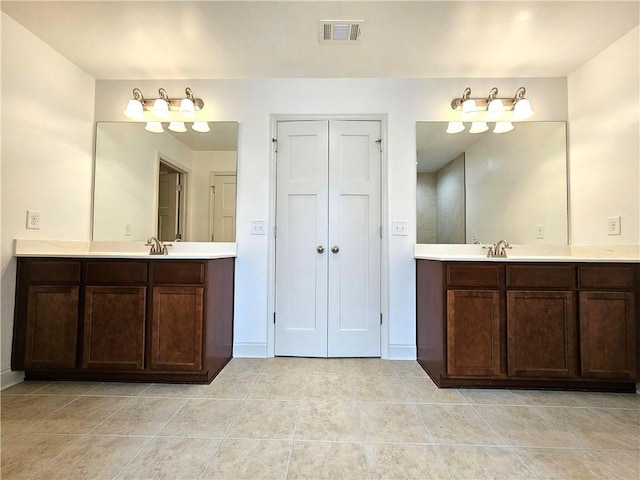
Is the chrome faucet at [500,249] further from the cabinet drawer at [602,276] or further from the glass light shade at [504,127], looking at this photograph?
the glass light shade at [504,127]

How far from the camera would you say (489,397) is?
184cm

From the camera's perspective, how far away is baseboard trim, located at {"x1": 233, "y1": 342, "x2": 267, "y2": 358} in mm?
2510

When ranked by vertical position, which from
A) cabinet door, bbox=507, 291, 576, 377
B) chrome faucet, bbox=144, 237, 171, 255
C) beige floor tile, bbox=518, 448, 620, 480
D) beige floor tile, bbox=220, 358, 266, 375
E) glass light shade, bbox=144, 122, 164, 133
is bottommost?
beige floor tile, bbox=220, 358, 266, 375

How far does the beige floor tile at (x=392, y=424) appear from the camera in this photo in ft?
4.61

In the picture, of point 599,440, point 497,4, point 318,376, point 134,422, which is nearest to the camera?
point 599,440

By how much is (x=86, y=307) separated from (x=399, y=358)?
2243mm

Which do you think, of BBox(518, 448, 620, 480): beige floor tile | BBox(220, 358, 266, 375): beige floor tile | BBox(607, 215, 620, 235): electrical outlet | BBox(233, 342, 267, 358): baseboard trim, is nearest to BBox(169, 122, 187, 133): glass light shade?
BBox(233, 342, 267, 358): baseboard trim

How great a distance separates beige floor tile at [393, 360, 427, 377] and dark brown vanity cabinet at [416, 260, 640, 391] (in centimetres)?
24

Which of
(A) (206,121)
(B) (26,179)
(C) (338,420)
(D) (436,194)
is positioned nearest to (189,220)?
(A) (206,121)

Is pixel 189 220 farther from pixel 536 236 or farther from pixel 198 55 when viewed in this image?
pixel 536 236

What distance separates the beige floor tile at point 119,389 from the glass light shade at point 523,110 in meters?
3.34

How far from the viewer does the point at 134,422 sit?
153cm

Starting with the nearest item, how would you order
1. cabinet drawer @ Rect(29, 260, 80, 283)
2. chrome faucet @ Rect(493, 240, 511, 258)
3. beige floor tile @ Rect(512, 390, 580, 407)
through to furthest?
beige floor tile @ Rect(512, 390, 580, 407)
cabinet drawer @ Rect(29, 260, 80, 283)
chrome faucet @ Rect(493, 240, 511, 258)

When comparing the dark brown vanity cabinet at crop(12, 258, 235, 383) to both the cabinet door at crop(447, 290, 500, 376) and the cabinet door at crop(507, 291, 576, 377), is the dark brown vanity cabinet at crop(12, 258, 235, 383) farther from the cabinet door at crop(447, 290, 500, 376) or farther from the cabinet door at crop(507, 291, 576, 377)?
the cabinet door at crop(507, 291, 576, 377)
